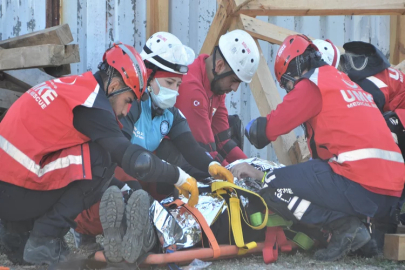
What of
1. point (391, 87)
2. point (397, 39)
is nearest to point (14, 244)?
point (391, 87)

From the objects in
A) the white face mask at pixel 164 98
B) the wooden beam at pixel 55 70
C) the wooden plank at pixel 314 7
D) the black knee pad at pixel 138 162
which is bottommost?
the black knee pad at pixel 138 162

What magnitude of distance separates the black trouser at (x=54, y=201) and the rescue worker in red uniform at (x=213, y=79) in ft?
4.56

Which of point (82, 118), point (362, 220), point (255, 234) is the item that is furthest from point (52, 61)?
point (362, 220)

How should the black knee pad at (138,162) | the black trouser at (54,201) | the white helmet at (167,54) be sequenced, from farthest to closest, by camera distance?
1. the white helmet at (167,54)
2. the black trouser at (54,201)
3. the black knee pad at (138,162)

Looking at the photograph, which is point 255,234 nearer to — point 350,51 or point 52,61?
point 350,51

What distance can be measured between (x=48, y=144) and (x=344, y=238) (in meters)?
1.67

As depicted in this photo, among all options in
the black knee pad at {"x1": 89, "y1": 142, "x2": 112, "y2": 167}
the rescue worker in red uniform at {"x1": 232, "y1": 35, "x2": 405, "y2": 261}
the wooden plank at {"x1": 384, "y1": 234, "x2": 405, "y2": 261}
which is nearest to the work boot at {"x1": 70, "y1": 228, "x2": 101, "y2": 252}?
the black knee pad at {"x1": 89, "y1": 142, "x2": 112, "y2": 167}

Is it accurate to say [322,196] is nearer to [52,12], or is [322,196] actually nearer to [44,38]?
[44,38]

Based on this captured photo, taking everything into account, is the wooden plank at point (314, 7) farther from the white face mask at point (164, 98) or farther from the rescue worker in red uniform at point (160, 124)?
the white face mask at point (164, 98)

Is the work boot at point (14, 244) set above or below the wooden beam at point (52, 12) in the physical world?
below

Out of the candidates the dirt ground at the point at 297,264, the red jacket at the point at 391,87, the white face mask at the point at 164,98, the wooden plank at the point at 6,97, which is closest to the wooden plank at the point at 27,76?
the wooden plank at the point at 6,97

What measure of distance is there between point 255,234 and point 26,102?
1496 mm

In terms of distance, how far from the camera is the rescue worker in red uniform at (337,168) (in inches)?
124

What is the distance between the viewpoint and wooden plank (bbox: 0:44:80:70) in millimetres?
4613
